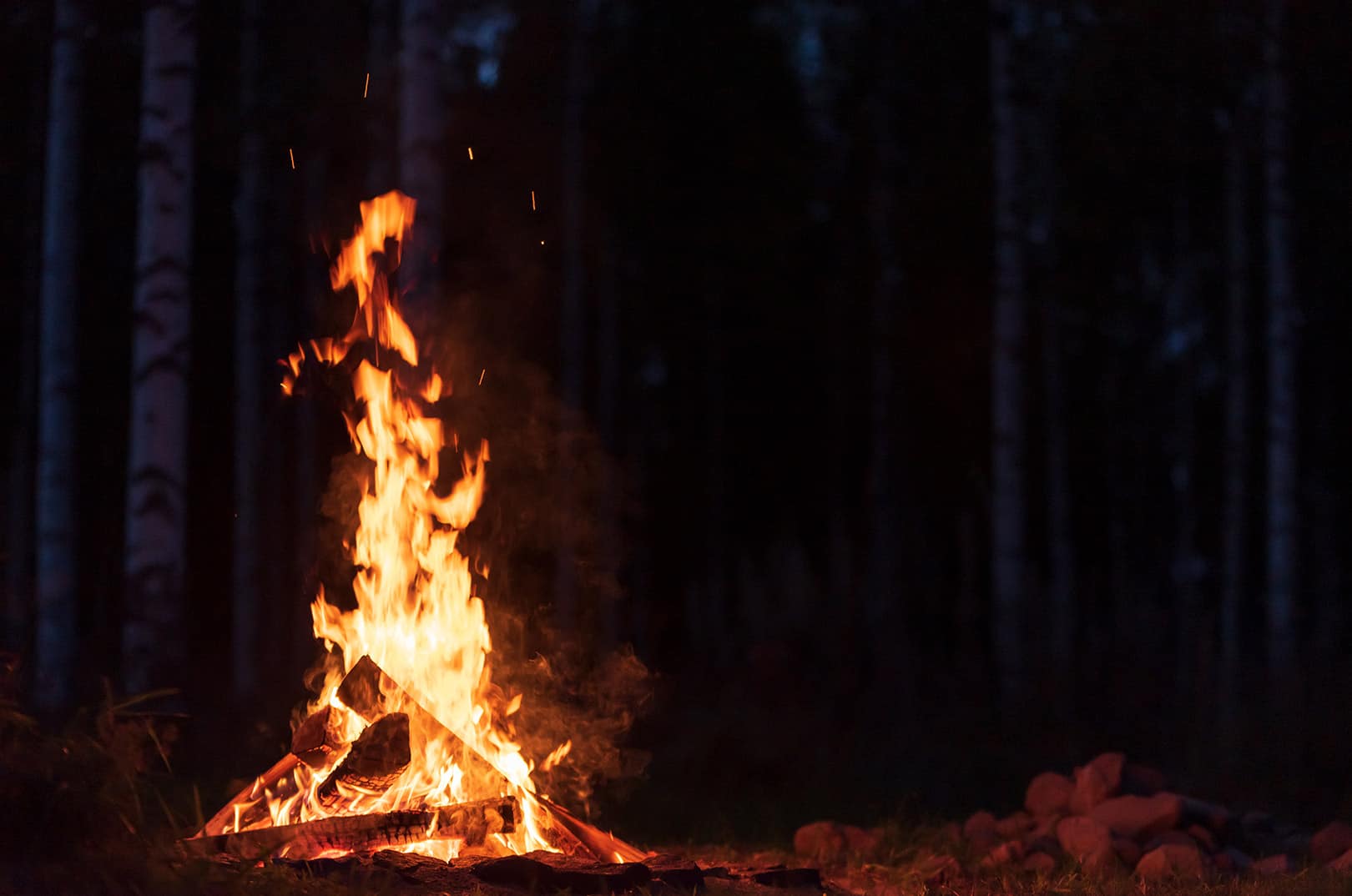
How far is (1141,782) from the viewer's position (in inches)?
334

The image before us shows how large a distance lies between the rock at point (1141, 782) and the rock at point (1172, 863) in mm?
1100

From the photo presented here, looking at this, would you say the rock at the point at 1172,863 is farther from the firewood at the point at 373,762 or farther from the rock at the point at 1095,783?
the firewood at the point at 373,762

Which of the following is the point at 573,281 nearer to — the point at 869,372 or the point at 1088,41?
the point at 1088,41

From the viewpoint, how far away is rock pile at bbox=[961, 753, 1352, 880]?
7.08 meters

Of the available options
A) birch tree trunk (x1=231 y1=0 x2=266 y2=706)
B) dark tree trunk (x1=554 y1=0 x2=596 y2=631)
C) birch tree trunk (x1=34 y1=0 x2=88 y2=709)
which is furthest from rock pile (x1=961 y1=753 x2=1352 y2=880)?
dark tree trunk (x1=554 y1=0 x2=596 y2=631)

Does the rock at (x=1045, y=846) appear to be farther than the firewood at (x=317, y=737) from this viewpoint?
Yes

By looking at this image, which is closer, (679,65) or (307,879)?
(307,879)

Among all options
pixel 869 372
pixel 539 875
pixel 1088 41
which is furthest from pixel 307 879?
pixel 869 372

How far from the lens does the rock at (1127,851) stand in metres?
7.31

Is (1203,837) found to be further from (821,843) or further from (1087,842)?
(821,843)

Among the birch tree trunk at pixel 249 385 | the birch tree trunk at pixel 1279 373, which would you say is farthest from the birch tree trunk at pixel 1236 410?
the birch tree trunk at pixel 249 385

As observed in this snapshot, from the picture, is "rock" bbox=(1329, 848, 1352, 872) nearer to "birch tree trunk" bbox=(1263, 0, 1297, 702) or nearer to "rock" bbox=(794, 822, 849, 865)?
"rock" bbox=(794, 822, 849, 865)

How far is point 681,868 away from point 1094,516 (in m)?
→ 33.8

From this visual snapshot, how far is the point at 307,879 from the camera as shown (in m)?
4.93
